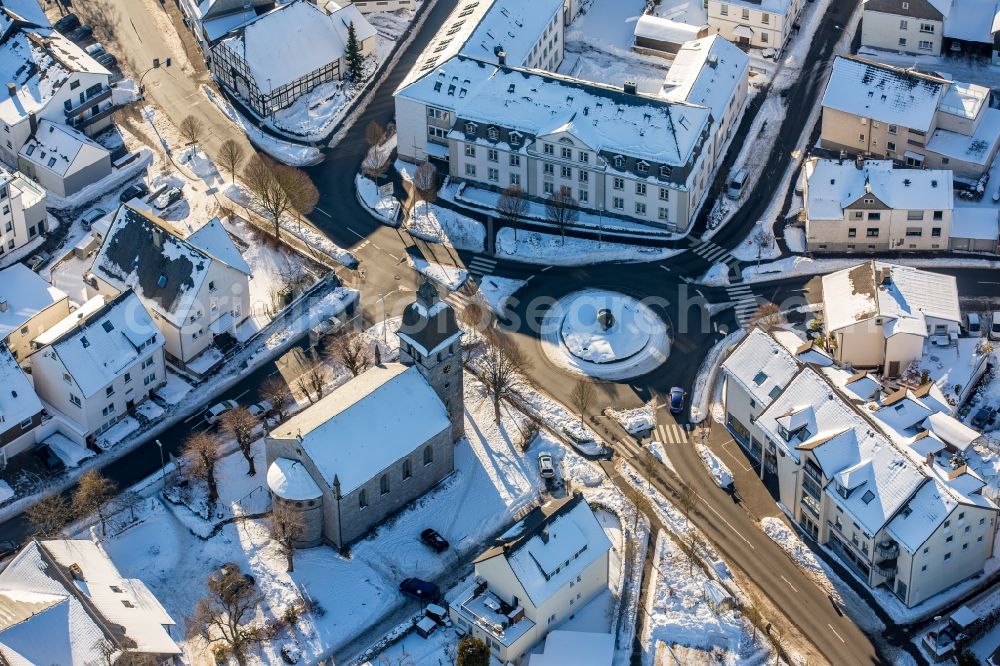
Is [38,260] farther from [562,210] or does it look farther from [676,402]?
[676,402]

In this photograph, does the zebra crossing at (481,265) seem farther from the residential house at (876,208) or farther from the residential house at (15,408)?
the residential house at (15,408)

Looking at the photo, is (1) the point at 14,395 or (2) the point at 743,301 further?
(2) the point at 743,301

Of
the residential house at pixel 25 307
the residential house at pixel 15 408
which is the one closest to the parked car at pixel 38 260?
the residential house at pixel 25 307

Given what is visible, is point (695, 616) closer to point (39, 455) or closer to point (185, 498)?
point (185, 498)

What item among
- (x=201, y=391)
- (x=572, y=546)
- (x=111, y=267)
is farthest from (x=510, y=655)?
(x=111, y=267)

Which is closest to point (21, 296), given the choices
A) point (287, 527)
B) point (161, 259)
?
point (161, 259)

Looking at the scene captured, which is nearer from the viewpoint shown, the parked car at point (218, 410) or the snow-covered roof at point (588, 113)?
the parked car at point (218, 410)

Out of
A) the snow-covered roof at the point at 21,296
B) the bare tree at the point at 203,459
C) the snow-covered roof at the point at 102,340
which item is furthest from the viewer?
the snow-covered roof at the point at 21,296
